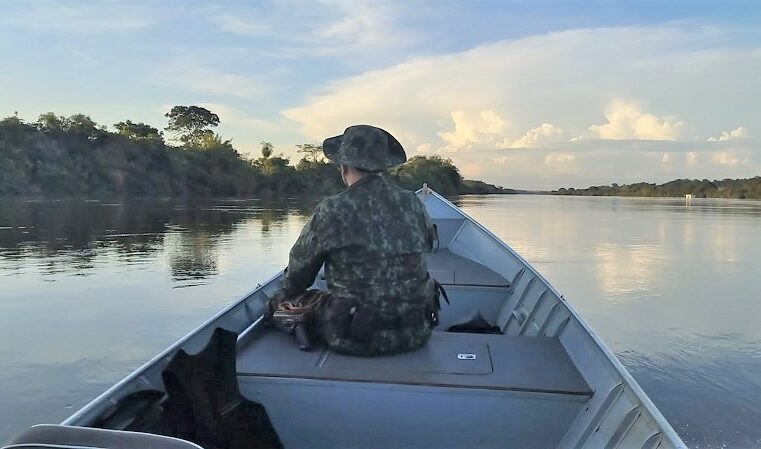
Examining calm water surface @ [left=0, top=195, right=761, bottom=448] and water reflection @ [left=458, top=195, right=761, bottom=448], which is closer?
water reflection @ [left=458, top=195, right=761, bottom=448]

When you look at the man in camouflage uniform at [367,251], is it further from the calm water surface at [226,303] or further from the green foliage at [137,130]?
the green foliage at [137,130]

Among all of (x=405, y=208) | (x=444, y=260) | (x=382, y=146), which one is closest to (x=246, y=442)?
(x=405, y=208)

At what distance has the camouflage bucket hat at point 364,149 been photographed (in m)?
3.10

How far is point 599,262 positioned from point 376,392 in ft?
44.4

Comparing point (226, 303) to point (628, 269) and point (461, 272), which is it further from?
point (628, 269)

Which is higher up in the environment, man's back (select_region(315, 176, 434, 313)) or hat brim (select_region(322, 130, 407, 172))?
hat brim (select_region(322, 130, 407, 172))

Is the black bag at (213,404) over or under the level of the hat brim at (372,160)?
under

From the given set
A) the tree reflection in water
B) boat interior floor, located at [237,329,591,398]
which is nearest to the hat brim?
boat interior floor, located at [237,329,591,398]

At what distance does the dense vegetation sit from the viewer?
4597cm

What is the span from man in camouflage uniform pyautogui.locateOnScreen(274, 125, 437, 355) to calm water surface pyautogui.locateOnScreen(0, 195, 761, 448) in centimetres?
274

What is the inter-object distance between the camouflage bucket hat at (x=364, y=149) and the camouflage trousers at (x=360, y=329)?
69 centimetres

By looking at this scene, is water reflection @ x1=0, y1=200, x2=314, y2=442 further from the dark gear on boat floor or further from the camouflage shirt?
the camouflage shirt

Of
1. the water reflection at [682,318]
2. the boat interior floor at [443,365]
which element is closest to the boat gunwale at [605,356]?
the boat interior floor at [443,365]

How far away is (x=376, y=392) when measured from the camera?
113 inches
